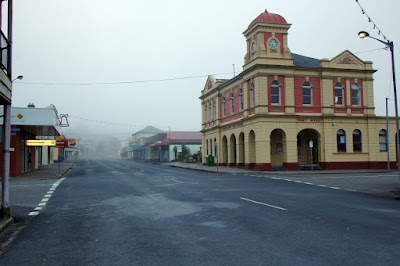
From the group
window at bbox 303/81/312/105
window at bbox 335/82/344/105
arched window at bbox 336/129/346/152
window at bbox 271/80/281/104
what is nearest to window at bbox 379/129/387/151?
arched window at bbox 336/129/346/152

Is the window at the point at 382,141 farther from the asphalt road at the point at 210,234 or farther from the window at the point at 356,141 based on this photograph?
the asphalt road at the point at 210,234

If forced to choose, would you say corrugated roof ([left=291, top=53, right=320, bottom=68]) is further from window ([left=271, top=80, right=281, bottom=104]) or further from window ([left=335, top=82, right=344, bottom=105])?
window ([left=271, top=80, right=281, bottom=104])

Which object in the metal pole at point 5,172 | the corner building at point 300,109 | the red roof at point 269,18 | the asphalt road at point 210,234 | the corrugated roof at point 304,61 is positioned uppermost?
the red roof at point 269,18

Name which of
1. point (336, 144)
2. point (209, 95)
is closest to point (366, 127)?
point (336, 144)

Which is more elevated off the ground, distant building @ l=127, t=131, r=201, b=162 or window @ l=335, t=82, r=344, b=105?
window @ l=335, t=82, r=344, b=105

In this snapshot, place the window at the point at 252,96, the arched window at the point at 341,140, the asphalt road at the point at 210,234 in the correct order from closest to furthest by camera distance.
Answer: the asphalt road at the point at 210,234 → the window at the point at 252,96 → the arched window at the point at 341,140

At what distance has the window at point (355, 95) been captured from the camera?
3522 centimetres

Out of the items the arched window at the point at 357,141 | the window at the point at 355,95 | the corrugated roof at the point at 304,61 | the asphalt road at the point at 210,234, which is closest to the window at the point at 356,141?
the arched window at the point at 357,141

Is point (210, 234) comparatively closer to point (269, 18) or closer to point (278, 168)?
point (278, 168)

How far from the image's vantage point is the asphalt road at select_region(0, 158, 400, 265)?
18.7 feet

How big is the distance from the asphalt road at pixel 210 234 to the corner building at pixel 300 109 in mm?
20864

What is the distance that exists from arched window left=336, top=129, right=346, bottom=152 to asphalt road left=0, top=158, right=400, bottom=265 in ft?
77.8

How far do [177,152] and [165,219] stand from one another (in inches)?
2257

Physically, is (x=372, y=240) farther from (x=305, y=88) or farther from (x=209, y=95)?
(x=209, y=95)
